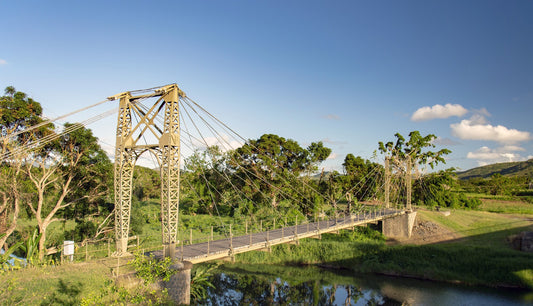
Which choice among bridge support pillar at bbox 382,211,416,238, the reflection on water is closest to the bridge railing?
bridge support pillar at bbox 382,211,416,238

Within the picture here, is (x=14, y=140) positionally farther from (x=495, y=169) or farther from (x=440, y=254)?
(x=495, y=169)

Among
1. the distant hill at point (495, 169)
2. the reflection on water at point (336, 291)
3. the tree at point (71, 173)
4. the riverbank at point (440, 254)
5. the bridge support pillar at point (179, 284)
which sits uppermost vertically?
the distant hill at point (495, 169)

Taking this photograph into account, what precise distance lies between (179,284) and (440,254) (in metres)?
14.2

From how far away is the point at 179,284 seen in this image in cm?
1031

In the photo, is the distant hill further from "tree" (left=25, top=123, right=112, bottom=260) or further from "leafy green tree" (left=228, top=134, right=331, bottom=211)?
"tree" (left=25, top=123, right=112, bottom=260)

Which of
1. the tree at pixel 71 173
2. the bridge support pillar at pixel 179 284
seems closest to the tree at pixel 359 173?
the tree at pixel 71 173

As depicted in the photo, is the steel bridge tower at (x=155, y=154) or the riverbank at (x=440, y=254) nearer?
the steel bridge tower at (x=155, y=154)

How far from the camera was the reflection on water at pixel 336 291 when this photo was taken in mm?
15000

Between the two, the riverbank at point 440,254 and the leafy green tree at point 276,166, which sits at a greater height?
the leafy green tree at point 276,166

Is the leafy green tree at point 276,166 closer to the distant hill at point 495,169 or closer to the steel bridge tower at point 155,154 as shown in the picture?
the steel bridge tower at point 155,154

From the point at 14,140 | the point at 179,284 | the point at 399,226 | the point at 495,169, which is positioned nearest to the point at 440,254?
the point at 399,226

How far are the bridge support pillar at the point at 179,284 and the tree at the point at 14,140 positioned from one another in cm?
768

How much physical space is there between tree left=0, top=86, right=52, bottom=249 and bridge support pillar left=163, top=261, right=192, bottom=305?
7.68 m

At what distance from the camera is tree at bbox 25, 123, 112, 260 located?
1503cm
